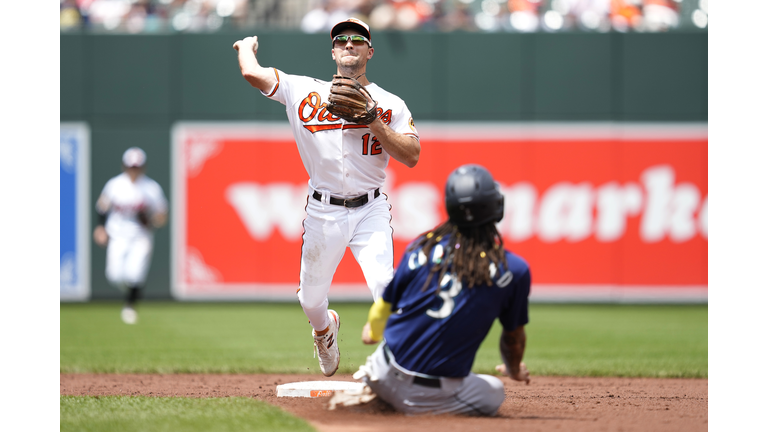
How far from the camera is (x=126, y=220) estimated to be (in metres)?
11.1

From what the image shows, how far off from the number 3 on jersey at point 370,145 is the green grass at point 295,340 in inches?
105

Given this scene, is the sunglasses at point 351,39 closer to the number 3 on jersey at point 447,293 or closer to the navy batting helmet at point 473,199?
the navy batting helmet at point 473,199

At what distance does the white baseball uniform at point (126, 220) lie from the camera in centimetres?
1109

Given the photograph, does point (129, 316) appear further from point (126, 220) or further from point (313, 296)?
point (313, 296)

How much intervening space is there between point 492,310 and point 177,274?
10040 mm

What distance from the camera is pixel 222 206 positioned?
13188 mm

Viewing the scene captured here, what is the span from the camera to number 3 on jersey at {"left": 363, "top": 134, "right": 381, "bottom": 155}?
508cm

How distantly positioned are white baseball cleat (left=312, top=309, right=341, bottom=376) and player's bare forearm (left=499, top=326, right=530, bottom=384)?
5.92ft

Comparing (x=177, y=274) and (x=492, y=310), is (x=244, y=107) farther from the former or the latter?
(x=492, y=310)

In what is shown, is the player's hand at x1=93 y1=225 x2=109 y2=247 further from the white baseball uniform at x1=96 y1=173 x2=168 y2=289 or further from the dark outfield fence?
the dark outfield fence

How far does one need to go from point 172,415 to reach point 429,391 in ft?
4.35

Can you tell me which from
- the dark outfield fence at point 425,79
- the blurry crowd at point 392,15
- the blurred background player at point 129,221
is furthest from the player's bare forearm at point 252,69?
the blurry crowd at point 392,15

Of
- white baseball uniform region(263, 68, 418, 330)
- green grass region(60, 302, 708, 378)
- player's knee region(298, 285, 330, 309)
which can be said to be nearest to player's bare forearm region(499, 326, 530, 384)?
white baseball uniform region(263, 68, 418, 330)

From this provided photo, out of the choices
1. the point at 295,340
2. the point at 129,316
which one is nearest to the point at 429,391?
the point at 295,340
